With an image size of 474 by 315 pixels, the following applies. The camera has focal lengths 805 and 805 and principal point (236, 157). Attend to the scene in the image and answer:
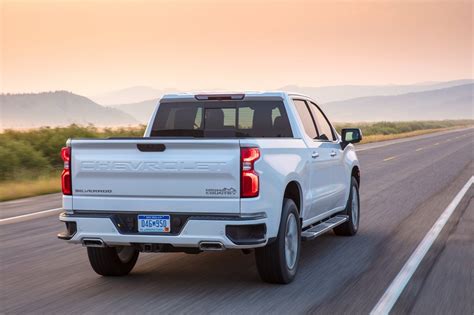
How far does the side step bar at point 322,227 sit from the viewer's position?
27.8ft

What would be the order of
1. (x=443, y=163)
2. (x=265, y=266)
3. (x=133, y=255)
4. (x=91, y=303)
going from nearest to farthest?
(x=91, y=303), (x=265, y=266), (x=133, y=255), (x=443, y=163)

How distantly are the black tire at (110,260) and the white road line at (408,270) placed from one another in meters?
2.70

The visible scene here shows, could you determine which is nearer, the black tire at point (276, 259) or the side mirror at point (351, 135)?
the black tire at point (276, 259)

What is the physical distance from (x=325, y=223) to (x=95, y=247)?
3.02 metres

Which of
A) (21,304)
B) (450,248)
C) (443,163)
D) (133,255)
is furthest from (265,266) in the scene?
(443,163)

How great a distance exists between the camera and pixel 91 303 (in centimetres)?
690

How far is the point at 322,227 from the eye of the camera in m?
9.34

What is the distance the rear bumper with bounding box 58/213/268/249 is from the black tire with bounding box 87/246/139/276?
0.66 m

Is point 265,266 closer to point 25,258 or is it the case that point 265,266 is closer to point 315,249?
point 315,249

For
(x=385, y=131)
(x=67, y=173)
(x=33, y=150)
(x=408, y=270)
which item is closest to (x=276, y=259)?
(x=408, y=270)

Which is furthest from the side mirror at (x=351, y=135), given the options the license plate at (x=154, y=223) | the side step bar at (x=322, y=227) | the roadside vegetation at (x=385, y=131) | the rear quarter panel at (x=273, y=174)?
the roadside vegetation at (x=385, y=131)

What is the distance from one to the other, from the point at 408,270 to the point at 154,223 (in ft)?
9.28

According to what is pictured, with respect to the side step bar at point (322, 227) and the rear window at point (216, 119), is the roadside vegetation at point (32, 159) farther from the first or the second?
the side step bar at point (322, 227)

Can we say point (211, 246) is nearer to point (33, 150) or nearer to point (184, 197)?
point (184, 197)
